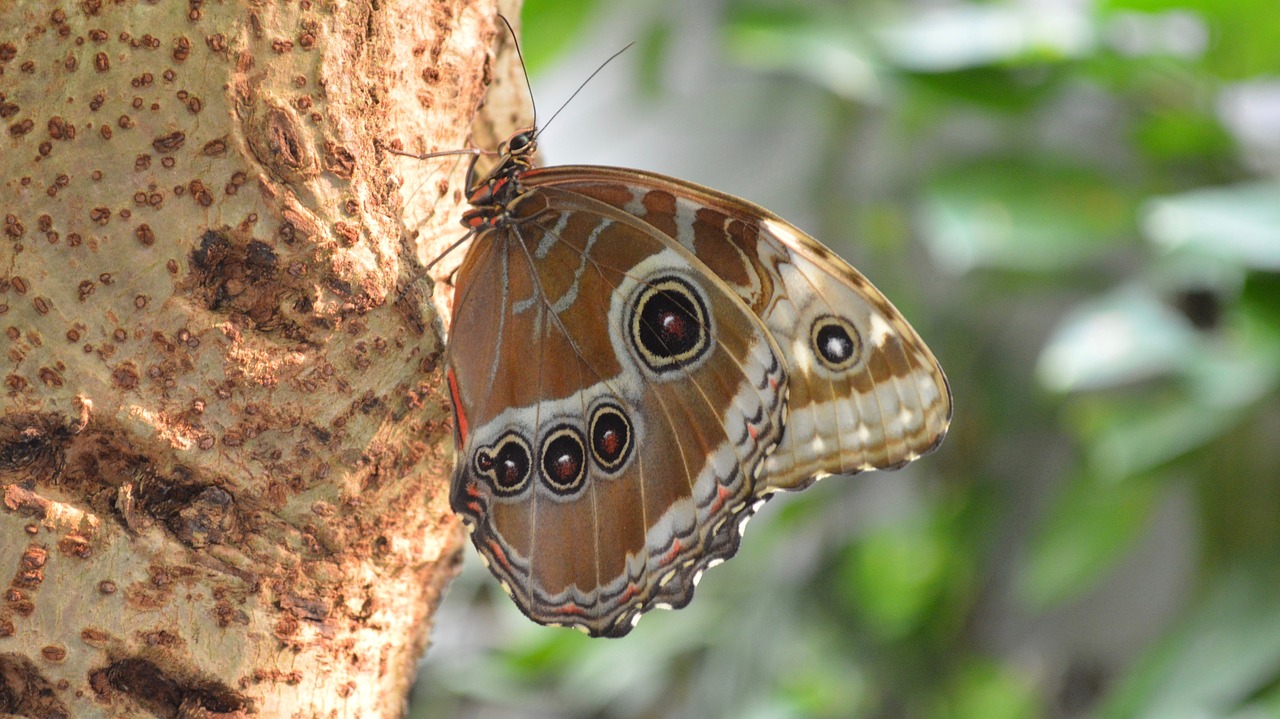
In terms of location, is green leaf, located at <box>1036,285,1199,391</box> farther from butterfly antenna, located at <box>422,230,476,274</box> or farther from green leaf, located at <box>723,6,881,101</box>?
butterfly antenna, located at <box>422,230,476,274</box>

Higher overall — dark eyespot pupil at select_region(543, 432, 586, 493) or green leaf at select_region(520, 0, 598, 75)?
green leaf at select_region(520, 0, 598, 75)

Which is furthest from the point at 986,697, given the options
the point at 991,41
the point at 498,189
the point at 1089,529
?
the point at 498,189

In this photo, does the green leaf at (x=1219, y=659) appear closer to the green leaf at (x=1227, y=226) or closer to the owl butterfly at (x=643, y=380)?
the green leaf at (x=1227, y=226)

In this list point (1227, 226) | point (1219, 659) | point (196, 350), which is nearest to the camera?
point (196, 350)

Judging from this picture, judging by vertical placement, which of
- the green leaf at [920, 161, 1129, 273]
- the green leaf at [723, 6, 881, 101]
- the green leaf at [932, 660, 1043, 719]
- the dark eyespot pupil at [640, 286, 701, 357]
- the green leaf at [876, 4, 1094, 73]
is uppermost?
the green leaf at [723, 6, 881, 101]

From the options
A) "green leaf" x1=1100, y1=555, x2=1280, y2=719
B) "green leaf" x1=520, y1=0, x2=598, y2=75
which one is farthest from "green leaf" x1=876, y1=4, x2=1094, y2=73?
"green leaf" x1=1100, y1=555, x2=1280, y2=719

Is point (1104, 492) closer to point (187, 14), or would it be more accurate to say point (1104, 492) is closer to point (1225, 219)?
point (1225, 219)

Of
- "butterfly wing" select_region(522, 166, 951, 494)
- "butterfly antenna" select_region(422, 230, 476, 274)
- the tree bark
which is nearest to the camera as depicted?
the tree bark

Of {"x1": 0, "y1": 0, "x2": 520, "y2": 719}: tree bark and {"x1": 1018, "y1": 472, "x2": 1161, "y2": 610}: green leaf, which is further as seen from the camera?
{"x1": 1018, "y1": 472, "x2": 1161, "y2": 610}: green leaf

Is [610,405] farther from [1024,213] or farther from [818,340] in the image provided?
[1024,213]
